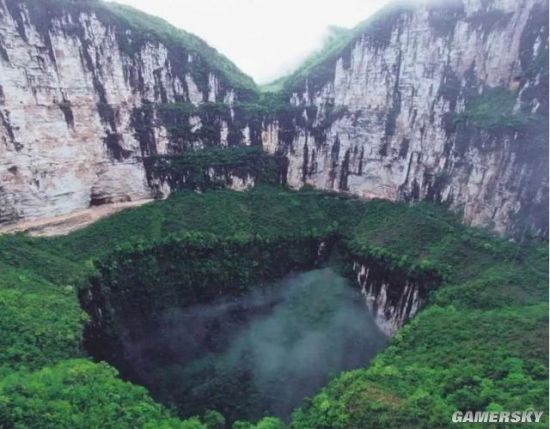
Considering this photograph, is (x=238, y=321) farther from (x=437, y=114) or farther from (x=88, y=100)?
(x=437, y=114)

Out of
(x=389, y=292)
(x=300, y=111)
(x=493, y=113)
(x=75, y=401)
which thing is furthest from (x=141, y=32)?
(x=75, y=401)

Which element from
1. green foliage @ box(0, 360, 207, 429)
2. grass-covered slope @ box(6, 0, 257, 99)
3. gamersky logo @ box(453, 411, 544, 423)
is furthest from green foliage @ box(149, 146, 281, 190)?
gamersky logo @ box(453, 411, 544, 423)

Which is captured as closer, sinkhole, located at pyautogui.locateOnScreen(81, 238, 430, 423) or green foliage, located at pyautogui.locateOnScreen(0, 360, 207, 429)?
green foliage, located at pyautogui.locateOnScreen(0, 360, 207, 429)

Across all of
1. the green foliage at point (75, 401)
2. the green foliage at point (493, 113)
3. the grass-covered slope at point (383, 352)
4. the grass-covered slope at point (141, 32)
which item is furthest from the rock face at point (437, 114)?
the green foliage at point (75, 401)

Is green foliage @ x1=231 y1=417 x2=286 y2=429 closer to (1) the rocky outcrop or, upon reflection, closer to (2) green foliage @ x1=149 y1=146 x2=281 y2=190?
(1) the rocky outcrop

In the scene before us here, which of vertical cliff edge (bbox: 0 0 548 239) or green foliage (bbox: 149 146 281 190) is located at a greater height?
vertical cliff edge (bbox: 0 0 548 239)

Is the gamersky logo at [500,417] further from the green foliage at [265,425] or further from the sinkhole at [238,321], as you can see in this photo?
the sinkhole at [238,321]
